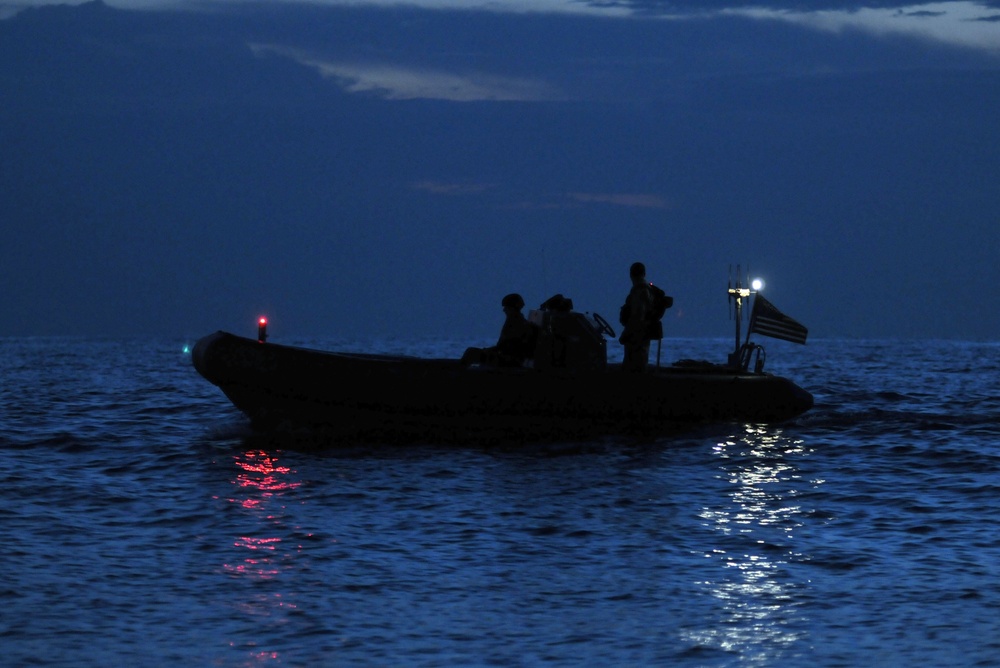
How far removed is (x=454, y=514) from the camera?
12.9 metres

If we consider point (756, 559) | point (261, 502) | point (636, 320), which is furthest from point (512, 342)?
point (756, 559)

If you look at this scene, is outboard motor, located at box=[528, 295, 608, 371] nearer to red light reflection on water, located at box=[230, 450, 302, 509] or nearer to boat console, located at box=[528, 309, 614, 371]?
boat console, located at box=[528, 309, 614, 371]

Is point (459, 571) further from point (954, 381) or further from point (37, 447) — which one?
point (954, 381)

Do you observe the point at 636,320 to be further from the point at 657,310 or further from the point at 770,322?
the point at 770,322

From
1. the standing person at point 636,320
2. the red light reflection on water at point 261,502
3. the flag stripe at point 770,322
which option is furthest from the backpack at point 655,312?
the red light reflection on water at point 261,502

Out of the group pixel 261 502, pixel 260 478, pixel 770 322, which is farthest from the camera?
pixel 770 322

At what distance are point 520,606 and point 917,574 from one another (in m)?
3.29

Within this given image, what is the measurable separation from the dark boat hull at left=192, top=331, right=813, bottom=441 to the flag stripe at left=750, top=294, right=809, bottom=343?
1.45 m

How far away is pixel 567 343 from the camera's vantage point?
1981cm

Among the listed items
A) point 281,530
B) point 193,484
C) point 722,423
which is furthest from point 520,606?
point 722,423

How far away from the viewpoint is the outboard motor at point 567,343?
64.8 feet

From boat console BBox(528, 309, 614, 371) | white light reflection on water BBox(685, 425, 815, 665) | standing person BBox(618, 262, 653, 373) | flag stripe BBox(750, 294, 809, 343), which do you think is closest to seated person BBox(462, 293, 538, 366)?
boat console BBox(528, 309, 614, 371)

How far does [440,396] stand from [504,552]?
8088 mm

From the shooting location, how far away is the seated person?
1952cm
